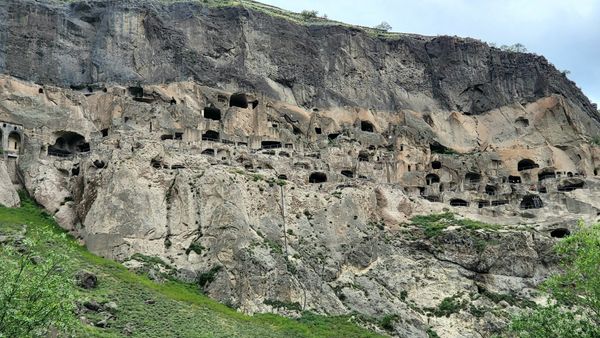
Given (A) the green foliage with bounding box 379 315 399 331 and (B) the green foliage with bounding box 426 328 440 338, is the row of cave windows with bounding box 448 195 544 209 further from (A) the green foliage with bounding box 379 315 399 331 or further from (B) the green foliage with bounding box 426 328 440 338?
(A) the green foliage with bounding box 379 315 399 331

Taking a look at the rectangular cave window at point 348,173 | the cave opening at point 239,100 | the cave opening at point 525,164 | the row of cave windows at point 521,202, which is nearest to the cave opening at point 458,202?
the row of cave windows at point 521,202

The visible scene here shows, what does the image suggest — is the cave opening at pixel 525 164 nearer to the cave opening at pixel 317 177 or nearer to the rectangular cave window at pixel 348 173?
the rectangular cave window at pixel 348 173

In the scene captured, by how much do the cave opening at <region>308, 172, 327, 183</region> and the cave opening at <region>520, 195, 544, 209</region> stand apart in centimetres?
2211

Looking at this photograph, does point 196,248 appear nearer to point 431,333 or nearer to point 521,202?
point 431,333

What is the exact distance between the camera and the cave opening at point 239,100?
8601 centimetres

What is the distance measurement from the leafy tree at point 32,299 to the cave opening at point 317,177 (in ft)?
151

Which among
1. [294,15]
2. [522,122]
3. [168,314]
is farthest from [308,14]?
[168,314]

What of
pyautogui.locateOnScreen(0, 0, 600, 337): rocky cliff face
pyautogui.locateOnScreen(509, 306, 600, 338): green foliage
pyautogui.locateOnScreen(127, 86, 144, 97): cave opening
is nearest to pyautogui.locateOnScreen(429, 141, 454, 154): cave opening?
pyautogui.locateOnScreen(0, 0, 600, 337): rocky cliff face

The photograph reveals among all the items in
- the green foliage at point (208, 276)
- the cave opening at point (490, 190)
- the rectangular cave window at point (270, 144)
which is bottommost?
the green foliage at point (208, 276)

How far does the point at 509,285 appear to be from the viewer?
64.1 m

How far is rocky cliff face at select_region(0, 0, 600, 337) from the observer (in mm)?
59938

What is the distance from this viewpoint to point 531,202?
77812 millimetres

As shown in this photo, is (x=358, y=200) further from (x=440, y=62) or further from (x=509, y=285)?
(x=440, y=62)

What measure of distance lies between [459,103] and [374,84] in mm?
12817
